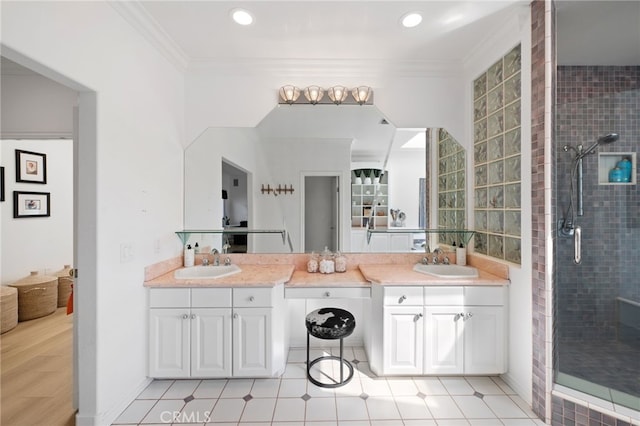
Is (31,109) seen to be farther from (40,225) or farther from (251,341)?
(251,341)

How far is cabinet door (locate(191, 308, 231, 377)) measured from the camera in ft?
6.72

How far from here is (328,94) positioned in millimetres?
2574

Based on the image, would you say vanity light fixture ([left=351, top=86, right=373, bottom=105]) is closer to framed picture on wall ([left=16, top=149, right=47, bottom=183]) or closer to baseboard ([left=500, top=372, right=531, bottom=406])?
baseboard ([left=500, top=372, right=531, bottom=406])

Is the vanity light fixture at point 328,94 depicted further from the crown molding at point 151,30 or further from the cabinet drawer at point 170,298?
the cabinet drawer at point 170,298

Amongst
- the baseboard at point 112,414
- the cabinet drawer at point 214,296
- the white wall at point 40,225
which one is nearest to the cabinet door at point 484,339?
the cabinet drawer at point 214,296

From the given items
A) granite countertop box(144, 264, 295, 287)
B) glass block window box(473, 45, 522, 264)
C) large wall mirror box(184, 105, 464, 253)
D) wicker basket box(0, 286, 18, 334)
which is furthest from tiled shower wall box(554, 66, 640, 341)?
wicker basket box(0, 286, 18, 334)

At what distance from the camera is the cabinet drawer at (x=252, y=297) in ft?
6.75

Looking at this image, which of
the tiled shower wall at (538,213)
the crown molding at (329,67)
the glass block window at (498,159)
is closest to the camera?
the tiled shower wall at (538,213)

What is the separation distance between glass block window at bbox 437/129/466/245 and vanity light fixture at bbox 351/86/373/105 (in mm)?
772

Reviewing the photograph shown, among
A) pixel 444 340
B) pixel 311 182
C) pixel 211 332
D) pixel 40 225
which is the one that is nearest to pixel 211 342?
pixel 211 332

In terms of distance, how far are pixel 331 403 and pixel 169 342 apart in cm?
125

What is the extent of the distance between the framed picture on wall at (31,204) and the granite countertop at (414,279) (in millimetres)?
4079

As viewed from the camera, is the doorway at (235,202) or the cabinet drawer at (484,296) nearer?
the cabinet drawer at (484,296)

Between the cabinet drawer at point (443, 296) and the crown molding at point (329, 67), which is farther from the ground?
the crown molding at point (329, 67)
